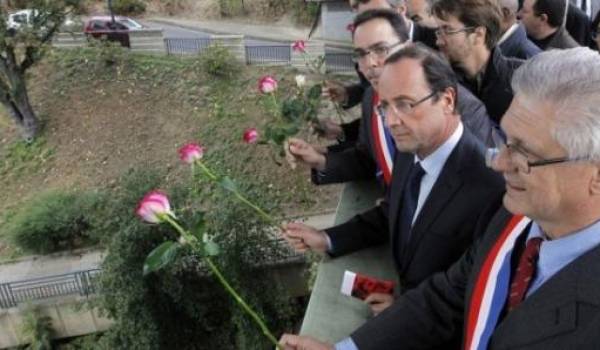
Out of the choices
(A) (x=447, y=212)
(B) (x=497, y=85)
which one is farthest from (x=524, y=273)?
(B) (x=497, y=85)

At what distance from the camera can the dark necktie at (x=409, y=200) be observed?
6.99ft

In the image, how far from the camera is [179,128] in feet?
43.6

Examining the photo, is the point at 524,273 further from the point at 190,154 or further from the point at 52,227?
the point at 52,227

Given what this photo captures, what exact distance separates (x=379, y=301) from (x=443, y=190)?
1.67ft

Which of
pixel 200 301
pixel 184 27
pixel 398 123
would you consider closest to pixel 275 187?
pixel 200 301

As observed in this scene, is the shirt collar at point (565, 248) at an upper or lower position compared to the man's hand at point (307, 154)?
upper

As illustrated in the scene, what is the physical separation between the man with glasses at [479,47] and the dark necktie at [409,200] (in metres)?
0.83

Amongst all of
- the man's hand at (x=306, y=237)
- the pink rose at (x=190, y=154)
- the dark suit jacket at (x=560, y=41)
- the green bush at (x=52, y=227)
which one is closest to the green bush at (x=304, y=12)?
the green bush at (x=52, y=227)

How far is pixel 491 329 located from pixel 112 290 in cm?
569

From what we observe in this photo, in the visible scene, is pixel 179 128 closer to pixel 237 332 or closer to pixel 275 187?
pixel 275 187

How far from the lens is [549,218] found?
4.45ft

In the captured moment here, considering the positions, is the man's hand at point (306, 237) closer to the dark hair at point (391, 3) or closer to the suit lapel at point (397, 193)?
the suit lapel at point (397, 193)

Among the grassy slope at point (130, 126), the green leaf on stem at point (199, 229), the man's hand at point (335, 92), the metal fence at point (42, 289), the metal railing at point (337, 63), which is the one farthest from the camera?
the metal railing at point (337, 63)

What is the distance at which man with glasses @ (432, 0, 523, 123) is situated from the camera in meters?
2.65
